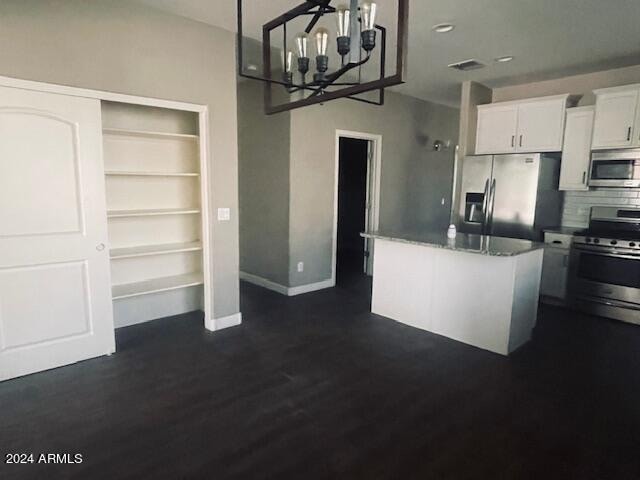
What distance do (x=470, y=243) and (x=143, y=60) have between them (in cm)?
312

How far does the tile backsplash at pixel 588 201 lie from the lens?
4.44 m

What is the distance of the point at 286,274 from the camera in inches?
194

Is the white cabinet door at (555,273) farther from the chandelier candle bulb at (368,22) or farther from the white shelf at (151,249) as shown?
the white shelf at (151,249)

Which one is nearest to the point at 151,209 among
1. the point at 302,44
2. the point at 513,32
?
the point at 302,44

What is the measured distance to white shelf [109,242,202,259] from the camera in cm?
341

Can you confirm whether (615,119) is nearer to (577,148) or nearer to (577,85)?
(577,148)

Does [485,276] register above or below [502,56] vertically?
below

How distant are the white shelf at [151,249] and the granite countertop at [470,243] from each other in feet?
6.04

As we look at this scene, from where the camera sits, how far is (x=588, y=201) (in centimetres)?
480

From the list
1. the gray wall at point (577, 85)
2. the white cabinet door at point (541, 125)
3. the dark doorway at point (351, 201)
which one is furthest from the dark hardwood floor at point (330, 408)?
the dark doorway at point (351, 201)

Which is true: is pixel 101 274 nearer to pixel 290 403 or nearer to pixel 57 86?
pixel 57 86

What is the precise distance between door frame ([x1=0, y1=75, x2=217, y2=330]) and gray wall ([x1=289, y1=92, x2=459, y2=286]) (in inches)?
54.6

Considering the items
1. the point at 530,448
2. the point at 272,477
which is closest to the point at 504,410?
the point at 530,448

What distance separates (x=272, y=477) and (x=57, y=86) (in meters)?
2.85
